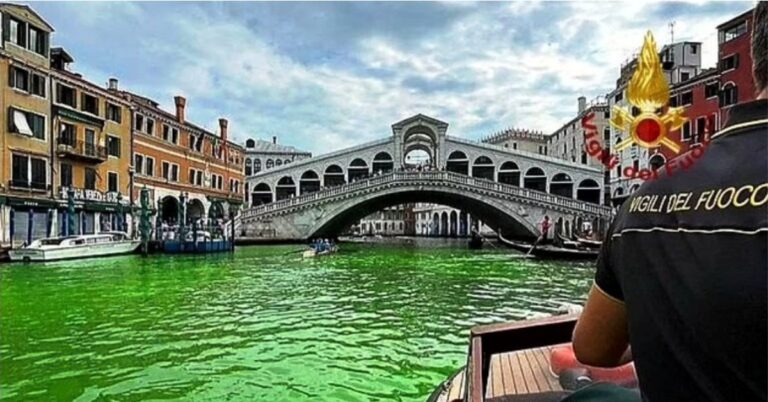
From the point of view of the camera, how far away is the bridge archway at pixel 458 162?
37844 millimetres

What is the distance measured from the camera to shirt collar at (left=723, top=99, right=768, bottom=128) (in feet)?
2.56

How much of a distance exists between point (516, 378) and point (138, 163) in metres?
23.6

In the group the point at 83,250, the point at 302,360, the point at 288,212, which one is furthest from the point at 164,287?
the point at 288,212

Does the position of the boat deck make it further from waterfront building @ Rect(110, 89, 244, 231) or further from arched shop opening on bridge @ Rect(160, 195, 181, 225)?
arched shop opening on bridge @ Rect(160, 195, 181, 225)

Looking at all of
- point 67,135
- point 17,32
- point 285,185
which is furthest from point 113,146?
point 285,185

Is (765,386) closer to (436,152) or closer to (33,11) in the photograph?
(33,11)

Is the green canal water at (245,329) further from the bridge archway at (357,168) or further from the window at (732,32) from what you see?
the bridge archway at (357,168)

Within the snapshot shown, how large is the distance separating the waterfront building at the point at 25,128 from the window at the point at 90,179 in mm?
1770

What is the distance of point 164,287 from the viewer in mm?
10719

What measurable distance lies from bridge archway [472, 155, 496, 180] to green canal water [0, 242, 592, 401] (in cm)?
2434

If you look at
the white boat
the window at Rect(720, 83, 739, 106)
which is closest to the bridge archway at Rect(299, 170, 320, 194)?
the white boat

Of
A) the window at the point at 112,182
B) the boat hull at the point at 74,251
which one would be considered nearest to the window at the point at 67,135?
the window at the point at 112,182

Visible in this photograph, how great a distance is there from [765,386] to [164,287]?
1119 cm

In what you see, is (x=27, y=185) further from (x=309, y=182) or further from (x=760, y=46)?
(x=309, y=182)
